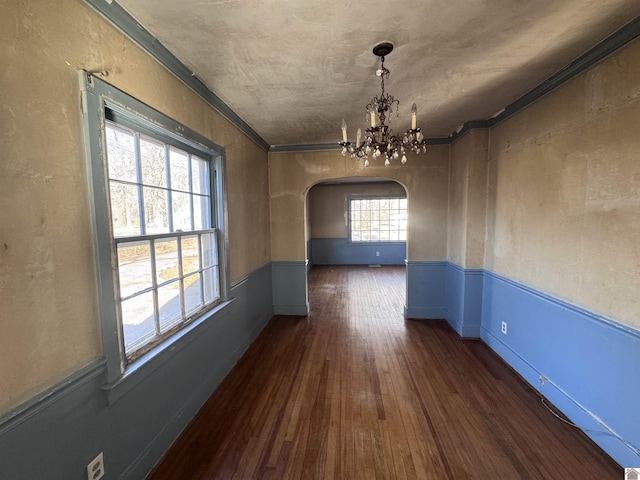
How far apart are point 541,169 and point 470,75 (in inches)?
38.8

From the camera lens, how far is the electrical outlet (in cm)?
119

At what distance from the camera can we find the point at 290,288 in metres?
4.02

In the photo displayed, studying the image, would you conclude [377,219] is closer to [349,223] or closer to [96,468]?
[349,223]

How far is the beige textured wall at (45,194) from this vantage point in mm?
910

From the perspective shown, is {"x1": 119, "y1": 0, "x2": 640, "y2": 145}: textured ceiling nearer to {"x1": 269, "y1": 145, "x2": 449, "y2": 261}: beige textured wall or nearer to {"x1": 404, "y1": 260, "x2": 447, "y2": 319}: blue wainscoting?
{"x1": 269, "y1": 145, "x2": 449, "y2": 261}: beige textured wall

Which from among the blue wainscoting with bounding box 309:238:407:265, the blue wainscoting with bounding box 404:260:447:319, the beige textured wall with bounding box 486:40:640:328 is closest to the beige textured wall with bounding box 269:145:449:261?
the blue wainscoting with bounding box 404:260:447:319

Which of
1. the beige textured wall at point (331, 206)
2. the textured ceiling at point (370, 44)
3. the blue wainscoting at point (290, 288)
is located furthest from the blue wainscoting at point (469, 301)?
the beige textured wall at point (331, 206)

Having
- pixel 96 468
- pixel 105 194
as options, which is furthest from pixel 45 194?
pixel 96 468

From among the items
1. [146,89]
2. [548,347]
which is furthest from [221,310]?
[548,347]

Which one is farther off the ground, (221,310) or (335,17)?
(335,17)

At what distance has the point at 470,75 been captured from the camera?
2010mm

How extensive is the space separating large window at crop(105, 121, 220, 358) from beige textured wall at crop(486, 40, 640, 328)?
9.24 ft

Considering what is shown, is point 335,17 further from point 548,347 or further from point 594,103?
point 548,347

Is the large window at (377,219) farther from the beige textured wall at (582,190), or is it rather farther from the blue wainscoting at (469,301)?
the beige textured wall at (582,190)
